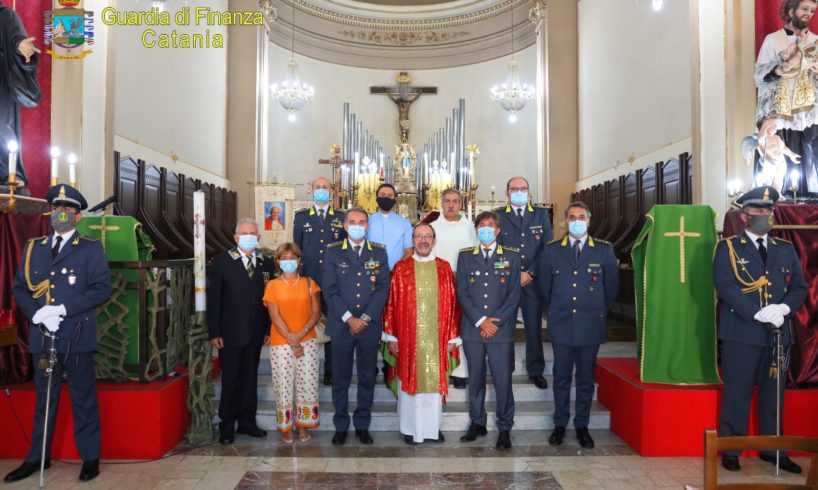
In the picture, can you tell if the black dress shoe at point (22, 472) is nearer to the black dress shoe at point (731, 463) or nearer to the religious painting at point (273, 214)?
the black dress shoe at point (731, 463)

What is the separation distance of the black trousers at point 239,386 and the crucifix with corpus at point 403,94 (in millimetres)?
8570

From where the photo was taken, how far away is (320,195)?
4.43m

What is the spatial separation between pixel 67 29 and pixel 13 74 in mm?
918

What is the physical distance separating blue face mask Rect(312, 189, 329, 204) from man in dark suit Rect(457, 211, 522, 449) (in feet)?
4.26

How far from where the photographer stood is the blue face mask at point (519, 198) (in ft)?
14.2

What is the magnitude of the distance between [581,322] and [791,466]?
1508 mm

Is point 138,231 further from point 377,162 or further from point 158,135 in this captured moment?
point 377,162

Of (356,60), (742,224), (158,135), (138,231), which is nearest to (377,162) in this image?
(356,60)

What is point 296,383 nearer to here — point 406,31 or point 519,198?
point 519,198

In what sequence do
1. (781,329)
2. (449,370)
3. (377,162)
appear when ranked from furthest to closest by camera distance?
(377,162) → (449,370) → (781,329)

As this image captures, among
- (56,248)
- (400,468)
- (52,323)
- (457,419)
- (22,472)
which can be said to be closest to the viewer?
(52,323)

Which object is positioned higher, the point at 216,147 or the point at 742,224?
the point at 216,147

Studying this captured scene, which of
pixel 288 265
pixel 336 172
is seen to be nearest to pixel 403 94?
pixel 336 172

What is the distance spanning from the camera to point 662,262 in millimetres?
3908
